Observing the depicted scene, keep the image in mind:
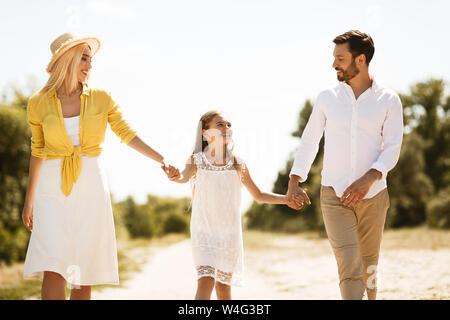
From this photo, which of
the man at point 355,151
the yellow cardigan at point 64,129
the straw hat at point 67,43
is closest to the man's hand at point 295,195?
the man at point 355,151

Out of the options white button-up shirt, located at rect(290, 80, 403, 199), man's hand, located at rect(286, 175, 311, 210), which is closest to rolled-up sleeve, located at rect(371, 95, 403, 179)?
white button-up shirt, located at rect(290, 80, 403, 199)

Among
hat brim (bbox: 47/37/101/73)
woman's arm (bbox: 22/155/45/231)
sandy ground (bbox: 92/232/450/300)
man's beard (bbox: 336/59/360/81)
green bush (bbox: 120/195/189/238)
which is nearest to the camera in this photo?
hat brim (bbox: 47/37/101/73)

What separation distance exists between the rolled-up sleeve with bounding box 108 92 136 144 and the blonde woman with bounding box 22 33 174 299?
0.09 metres

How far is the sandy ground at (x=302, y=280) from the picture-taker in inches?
342

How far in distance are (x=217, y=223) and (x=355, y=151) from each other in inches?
53.8

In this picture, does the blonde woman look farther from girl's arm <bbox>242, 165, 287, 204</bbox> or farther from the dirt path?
the dirt path

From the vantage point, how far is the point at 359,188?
4.48 m

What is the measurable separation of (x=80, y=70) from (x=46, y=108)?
42cm

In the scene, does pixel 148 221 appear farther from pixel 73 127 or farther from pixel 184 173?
pixel 73 127

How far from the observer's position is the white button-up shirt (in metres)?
4.63

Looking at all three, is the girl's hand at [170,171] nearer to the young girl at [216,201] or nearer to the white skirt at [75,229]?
the young girl at [216,201]

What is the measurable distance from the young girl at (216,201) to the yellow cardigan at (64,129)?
Result: 0.73 m

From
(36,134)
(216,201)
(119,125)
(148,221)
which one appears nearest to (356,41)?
(216,201)
